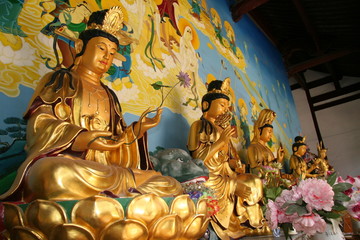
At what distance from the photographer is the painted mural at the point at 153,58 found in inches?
78.5

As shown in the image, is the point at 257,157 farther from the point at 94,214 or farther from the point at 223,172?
the point at 94,214

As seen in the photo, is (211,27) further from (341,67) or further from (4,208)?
(341,67)

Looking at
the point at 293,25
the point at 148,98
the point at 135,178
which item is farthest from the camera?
the point at 293,25

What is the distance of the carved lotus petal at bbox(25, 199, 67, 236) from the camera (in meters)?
1.21

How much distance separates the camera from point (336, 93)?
10391mm

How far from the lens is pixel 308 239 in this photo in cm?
209

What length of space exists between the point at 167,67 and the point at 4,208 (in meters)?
2.19

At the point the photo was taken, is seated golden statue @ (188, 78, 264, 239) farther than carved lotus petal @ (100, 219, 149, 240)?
Yes

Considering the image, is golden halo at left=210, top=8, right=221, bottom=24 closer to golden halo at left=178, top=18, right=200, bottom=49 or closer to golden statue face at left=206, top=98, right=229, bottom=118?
golden halo at left=178, top=18, right=200, bottom=49

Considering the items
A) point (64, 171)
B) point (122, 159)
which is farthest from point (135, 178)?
Result: point (64, 171)

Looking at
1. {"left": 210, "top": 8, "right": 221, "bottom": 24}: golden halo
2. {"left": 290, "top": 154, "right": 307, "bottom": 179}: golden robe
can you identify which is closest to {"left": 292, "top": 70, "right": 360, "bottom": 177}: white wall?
{"left": 290, "top": 154, "right": 307, "bottom": 179}: golden robe

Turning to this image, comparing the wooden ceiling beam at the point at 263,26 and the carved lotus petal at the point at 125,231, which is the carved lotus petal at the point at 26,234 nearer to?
the carved lotus petal at the point at 125,231

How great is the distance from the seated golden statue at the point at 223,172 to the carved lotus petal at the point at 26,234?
150cm

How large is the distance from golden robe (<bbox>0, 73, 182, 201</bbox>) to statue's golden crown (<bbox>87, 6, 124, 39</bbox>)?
1.32 feet
